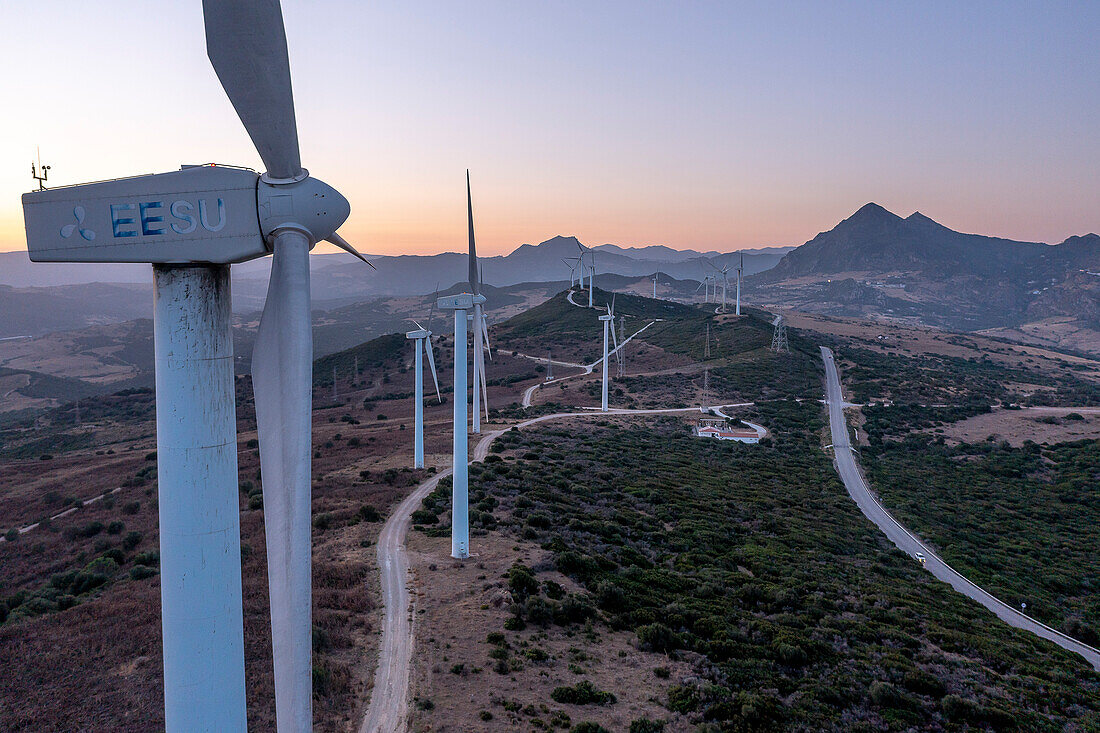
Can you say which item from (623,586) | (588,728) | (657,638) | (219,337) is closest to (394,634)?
(588,728)

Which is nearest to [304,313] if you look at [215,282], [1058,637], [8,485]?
[215,282]

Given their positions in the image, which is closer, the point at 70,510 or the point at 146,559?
the point at 146,559

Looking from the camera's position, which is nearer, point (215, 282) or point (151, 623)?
point (215, 282)

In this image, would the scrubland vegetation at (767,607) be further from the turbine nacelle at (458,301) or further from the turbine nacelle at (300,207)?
the turbine nacelle at (300,207)

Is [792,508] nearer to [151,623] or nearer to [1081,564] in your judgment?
[1081,564]

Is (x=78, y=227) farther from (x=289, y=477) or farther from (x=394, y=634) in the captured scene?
(x=394, y=634)

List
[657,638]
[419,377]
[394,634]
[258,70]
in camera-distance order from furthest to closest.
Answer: [419,377] < [657,638] < [394,634] < [258,70]

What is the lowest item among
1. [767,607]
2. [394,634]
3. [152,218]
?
[767,607]

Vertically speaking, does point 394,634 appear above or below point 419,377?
below
